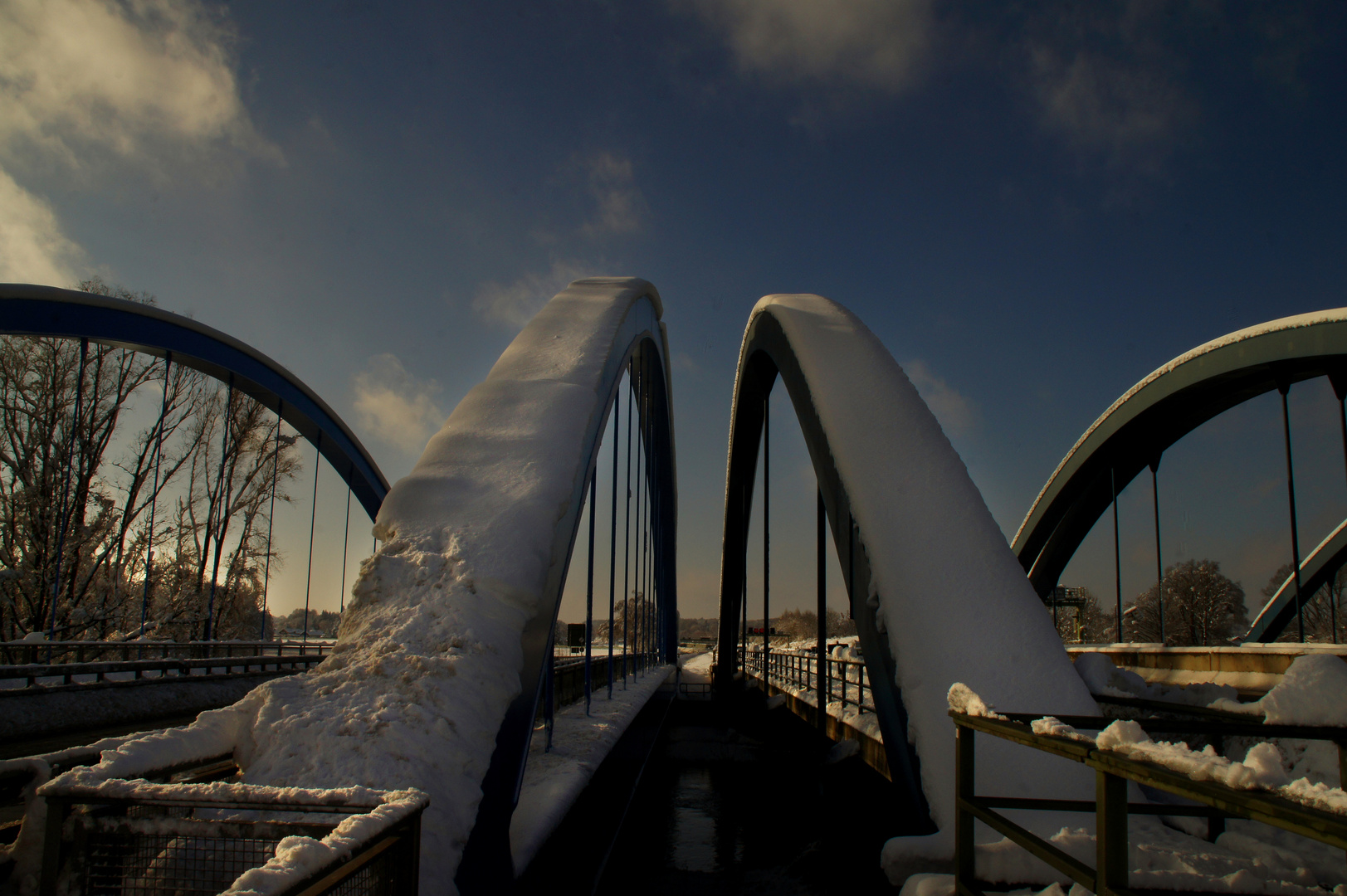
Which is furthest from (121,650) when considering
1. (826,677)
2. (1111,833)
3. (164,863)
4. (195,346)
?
(1111,833)

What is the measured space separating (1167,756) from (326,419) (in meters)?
20.3

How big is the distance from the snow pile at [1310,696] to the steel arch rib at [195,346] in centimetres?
1306

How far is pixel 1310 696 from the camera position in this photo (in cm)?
361

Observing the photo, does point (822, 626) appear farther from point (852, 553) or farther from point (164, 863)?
point (164, 863)

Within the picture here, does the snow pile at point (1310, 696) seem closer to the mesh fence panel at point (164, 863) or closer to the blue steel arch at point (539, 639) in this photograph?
the blue steel arch at point (539, 639)

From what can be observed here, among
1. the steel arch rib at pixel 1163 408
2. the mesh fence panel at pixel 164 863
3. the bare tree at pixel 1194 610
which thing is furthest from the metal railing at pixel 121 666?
the bare tree at pixel 1194 610

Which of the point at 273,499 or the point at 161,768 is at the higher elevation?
the point at 273,499

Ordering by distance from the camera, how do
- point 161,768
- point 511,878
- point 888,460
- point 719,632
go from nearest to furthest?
point 161,768
point 511,878
point 888,460
point 719,632

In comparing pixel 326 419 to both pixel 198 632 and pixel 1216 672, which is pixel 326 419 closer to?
pixel 198 632

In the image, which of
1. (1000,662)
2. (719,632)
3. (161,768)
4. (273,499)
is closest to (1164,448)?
(719,632)

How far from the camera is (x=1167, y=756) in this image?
1725 mm

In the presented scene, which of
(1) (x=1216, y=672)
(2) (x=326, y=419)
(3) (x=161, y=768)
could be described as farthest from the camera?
(2) (x=326, y=419)

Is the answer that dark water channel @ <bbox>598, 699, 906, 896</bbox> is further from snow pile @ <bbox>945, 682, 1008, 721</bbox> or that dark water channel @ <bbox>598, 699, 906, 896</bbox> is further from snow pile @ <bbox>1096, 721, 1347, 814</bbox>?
snow pile @ <bbox>1096, 721, 1347, 814</bbox>

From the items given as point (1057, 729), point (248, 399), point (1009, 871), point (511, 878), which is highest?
point (248, 399)
